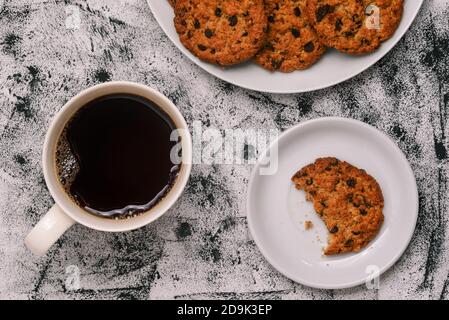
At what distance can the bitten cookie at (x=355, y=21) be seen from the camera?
44.0 inches

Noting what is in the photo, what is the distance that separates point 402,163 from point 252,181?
29cm

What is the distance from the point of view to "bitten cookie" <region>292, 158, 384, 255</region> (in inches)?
46.4

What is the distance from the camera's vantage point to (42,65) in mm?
1238

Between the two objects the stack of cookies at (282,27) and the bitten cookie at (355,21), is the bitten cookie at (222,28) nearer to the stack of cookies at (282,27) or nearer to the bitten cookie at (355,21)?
the stack of cookies at (282,27)

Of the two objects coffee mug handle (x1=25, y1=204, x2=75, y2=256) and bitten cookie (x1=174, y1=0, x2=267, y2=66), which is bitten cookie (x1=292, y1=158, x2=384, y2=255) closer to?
bitten cookie (x1=174, y1=0, x2=267, y2=66)

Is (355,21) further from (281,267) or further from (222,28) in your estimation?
(281,267)

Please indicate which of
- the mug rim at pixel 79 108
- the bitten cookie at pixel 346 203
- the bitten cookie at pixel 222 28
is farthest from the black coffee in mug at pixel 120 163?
the bitten cookie at pixel 346 203

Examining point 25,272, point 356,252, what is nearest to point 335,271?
point 356,252

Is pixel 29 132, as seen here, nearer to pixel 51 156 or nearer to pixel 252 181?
pixel 51 156

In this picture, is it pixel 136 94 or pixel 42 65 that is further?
pixel 42 65

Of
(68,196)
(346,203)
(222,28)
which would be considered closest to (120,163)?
(68,196)

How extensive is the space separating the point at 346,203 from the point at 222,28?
41 centimetres

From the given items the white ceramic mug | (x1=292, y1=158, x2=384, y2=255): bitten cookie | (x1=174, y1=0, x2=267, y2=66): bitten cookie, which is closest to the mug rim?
the white ceramic mug

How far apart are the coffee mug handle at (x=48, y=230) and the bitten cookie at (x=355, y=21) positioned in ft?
1.85
